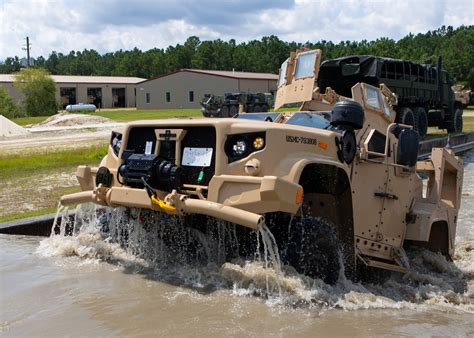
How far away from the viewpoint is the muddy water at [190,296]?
4645 mm

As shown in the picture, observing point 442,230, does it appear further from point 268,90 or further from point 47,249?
point 268,90

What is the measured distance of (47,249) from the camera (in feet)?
22.2

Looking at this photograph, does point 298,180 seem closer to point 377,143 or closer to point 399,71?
point 377,143

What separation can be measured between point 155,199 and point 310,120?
1933 millimetres

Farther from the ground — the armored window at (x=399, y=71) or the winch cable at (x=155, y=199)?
the armored window at (x=399, y=71)

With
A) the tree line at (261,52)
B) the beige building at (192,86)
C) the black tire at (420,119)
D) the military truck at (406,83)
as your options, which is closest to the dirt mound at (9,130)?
the military truck at (406,83)

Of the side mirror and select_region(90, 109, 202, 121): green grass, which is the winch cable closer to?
the side mirror

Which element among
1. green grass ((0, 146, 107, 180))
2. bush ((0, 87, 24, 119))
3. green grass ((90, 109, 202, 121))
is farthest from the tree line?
green grass ((0, 146, 107, 180))

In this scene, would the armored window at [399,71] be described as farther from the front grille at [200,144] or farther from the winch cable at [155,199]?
the winch cable at [155,199]

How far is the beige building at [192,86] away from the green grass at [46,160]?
4524cm

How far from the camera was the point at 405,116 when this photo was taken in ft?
64.8

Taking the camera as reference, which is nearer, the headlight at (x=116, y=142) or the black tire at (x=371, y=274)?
the headlight at (x=116, y=142)

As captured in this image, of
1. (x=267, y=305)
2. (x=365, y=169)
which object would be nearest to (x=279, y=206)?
(x=267, y=305)

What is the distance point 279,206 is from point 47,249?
3.18 m
